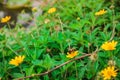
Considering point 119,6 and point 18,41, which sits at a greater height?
point 119,6

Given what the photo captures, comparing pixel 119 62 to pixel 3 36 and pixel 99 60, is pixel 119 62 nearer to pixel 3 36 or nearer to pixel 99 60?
pixel 99 60

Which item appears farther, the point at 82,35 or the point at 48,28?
the point at 48,28

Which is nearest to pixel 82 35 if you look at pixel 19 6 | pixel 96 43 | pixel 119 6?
pixel 96 43

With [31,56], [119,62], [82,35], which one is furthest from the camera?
[82,35]

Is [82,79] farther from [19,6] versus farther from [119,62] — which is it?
[19,6]

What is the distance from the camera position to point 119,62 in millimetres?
2070

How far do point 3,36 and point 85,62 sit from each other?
69 centimetres

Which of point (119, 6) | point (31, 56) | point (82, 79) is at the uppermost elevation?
point (119, 6)

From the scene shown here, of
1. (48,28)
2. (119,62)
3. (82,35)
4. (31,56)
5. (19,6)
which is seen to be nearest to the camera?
(119,62)

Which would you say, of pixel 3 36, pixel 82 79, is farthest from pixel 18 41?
pixel 82 79

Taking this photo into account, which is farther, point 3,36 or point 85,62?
point 3,36

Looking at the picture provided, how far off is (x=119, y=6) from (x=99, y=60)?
1069 mm

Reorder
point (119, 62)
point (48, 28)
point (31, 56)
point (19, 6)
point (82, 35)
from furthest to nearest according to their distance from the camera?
1. point (19, 6)
2. point (48, 28)
3. point (82, 35)
4. point (31, 56)
5. point (119, 62)

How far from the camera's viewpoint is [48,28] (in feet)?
9.77
